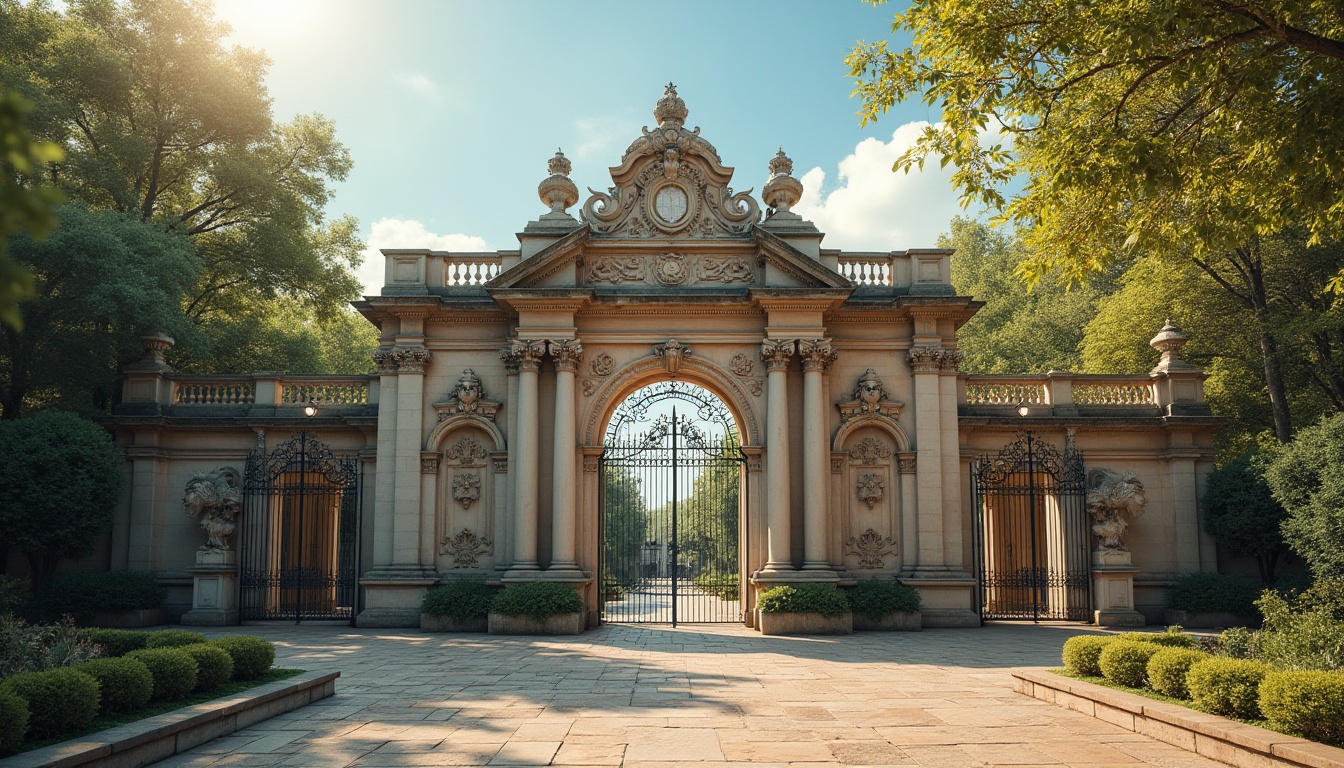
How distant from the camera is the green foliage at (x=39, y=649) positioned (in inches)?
345

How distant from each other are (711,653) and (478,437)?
8024 millimetres

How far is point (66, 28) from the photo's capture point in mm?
22078

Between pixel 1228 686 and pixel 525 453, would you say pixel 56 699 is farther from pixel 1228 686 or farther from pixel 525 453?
pixel 525 453

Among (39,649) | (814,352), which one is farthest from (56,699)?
(814,352)

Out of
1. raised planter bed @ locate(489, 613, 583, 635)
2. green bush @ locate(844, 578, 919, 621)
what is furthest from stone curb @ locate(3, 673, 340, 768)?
green bush @ locate(844, 578, 919, 621)

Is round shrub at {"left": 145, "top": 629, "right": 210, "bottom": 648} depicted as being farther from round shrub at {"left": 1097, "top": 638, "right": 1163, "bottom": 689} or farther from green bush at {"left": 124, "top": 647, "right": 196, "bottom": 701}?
round shrub at {"left": 1097, "top": 638, "right": 1163, "bottom": 689}

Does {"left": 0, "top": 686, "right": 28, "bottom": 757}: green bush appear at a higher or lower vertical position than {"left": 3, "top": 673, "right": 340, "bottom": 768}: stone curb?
higher

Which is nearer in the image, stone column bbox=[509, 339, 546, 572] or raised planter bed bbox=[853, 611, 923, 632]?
raised planter bed bbox=[853, 611, 923, 632]

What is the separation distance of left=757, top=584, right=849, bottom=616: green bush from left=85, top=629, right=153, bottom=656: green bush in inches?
432

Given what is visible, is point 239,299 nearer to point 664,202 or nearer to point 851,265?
point 664,202

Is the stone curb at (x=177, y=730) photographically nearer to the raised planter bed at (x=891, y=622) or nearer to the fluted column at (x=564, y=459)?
the fluted column at (x=564, y=459)

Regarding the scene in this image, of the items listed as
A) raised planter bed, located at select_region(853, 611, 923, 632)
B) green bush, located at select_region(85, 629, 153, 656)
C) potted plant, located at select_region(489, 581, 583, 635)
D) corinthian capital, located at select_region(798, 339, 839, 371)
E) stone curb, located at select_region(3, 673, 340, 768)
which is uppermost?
corinthian capital, located at select_region(798, 339, 839, 371)

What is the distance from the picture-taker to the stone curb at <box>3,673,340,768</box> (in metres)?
6.25

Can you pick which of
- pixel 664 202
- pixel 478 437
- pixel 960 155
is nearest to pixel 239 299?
pixel 478 437
